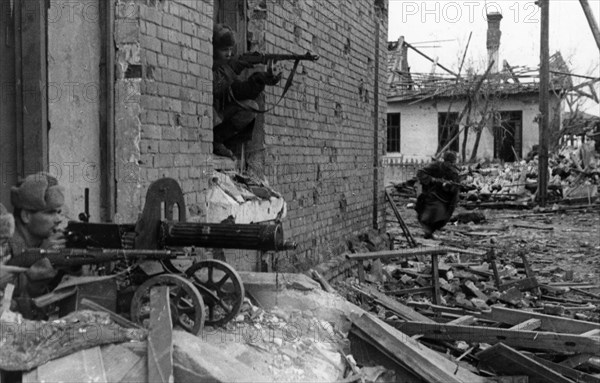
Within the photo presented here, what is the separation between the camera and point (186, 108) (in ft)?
17.3

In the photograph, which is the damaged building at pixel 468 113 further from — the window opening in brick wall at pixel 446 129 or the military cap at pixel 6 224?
the military cap at pixel 6 224

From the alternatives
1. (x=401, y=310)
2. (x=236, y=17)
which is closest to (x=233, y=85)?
(x=236, y=17)

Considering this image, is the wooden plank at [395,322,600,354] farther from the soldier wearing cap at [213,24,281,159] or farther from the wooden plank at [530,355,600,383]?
the soldier wearing cap at [213,24,281,159]

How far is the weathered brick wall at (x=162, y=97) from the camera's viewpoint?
4637 mm

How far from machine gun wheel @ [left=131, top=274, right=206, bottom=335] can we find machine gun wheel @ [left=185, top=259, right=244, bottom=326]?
150 mm

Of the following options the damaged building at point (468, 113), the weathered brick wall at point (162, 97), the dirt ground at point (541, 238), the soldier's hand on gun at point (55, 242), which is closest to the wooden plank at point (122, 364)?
the soldier's hand on gun at point (55, 242)

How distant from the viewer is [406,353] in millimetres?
4172

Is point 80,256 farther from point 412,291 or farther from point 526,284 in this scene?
point 526,284

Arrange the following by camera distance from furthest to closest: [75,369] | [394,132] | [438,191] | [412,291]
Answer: [394,132] < [438,191] < [412,291] < [75,369]

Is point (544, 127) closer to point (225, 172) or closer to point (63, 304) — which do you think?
point (225, 172)

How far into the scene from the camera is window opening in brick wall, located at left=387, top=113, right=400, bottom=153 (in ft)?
101

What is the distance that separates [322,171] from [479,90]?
21.3m

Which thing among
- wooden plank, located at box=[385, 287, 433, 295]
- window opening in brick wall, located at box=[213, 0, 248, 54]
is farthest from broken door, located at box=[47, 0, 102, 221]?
wooden plank, located at box=[385, 287, 433, 295]

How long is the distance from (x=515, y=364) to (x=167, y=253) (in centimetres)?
282
